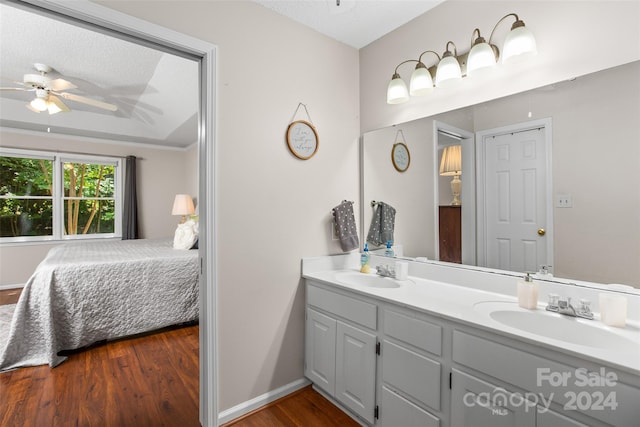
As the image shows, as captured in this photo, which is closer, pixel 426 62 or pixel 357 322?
pixel 357 322

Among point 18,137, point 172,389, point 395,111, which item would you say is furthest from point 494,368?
point 18,137

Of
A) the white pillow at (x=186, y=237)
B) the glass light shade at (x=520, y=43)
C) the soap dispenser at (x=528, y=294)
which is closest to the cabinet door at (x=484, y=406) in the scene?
the soap dispenser at (x=528, y=294)

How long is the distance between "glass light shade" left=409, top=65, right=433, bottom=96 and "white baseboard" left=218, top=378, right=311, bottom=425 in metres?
2.12

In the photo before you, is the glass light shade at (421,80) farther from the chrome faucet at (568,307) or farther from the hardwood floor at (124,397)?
the hardwood floor at (124,397)

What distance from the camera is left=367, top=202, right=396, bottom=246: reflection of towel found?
224 centimetres

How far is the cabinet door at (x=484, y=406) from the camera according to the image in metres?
1.06

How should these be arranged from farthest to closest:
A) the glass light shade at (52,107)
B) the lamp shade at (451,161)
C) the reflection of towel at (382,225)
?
1. the glass light shade at (52,107)
2. the reflection of towel at (382,225)
3. the lamp shade at (451,161)

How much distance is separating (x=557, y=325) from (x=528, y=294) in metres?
0.15

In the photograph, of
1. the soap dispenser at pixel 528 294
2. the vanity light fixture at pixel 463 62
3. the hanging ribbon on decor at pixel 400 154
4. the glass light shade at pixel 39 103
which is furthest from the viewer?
the glass light shade at pixel 39 103

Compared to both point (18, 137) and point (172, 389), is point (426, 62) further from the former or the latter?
point (18, 137)

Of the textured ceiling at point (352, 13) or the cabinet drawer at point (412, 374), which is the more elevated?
the textured ceiling at point (352, 13)

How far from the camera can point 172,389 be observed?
215 cm

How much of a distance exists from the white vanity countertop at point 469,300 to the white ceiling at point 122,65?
65.7 inches

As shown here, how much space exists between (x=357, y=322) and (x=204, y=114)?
58.0 inches
